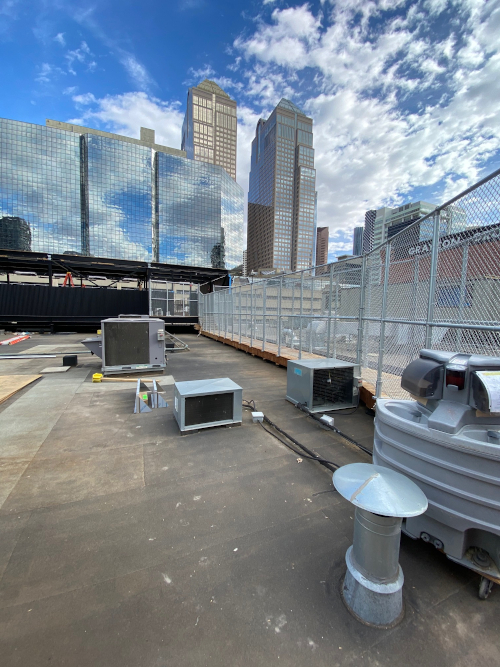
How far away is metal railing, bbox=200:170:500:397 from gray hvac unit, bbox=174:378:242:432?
2.36m

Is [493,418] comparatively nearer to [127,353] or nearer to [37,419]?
[37,419]

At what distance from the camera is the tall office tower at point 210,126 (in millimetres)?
137250

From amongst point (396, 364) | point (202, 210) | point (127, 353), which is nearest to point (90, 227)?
point (202, 210)

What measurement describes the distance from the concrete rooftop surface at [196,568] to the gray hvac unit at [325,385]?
1.34 meters

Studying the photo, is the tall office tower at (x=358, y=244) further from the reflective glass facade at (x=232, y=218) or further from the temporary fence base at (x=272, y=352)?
the reflective glass facade at (x=232, y=218)

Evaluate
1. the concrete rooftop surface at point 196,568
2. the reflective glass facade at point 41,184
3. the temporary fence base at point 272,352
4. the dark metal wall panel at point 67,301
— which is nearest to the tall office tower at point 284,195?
the reflective glass facade at point 41,184

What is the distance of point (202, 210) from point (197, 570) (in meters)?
90.9

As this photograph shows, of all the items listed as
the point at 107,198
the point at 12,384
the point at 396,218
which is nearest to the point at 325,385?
the point at 396,218

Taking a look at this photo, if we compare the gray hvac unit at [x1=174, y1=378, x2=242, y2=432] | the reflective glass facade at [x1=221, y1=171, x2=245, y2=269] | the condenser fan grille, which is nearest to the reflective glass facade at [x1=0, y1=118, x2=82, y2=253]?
the reflective glass facade at [x1=221, y1=171, x2=245, y2=269]

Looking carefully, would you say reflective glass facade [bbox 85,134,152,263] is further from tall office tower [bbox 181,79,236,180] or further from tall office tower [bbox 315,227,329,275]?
tall office tower [bbox 315,227,329,275]

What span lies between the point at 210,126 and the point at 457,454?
176 m

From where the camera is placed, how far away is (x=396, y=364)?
4.89 meters

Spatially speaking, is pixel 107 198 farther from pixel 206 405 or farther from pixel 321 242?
pixel 206 405

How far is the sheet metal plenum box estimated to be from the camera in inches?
287
